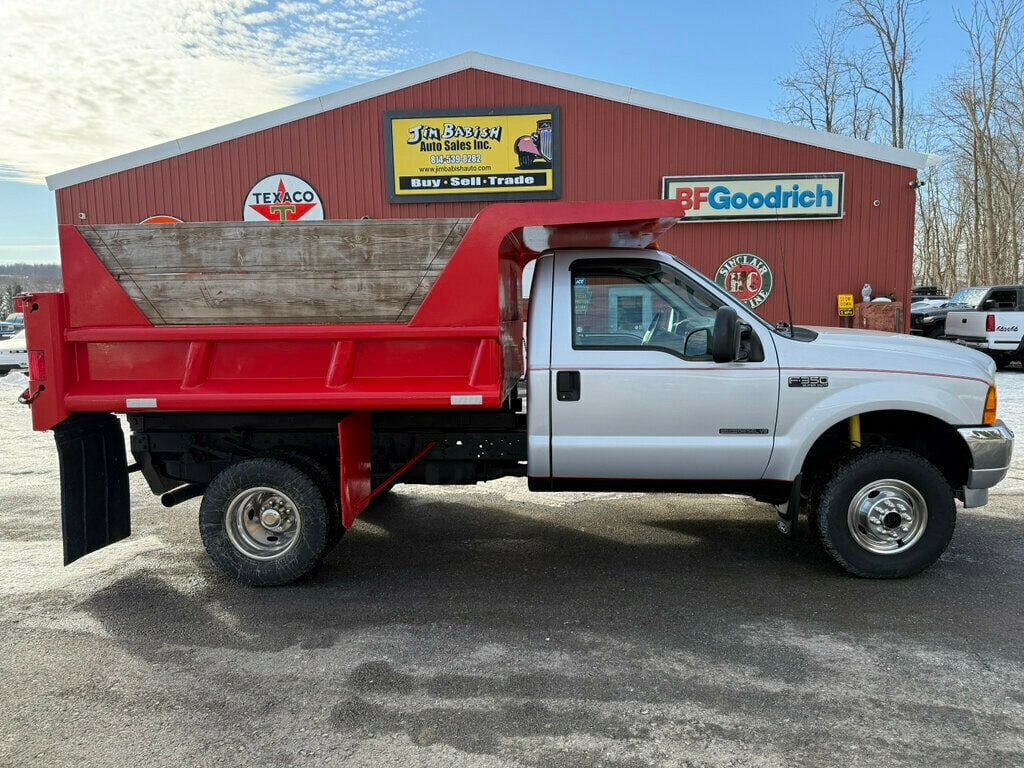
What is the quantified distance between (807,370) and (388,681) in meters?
2.95

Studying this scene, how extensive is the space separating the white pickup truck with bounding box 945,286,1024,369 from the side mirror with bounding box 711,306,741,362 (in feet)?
44.9

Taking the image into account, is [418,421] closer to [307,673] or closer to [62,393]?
[307,673]

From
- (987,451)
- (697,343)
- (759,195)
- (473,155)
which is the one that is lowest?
(987,451)

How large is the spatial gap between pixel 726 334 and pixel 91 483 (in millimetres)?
4038

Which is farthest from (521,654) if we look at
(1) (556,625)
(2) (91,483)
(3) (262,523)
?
(2) (91,483)

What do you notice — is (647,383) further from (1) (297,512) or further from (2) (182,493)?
(2) (182,493)

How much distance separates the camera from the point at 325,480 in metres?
4.51

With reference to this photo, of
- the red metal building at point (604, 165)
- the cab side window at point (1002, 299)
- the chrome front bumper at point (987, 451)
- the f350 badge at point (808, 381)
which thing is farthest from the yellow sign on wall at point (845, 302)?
the f350 badge at point (808, 381)

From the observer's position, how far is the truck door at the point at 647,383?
4.29 m

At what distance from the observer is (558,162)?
1312 cm

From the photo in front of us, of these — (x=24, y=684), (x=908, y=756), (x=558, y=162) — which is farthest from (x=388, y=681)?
(x=558, y=162)

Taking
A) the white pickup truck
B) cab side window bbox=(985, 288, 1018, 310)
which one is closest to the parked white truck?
the white pickup truck

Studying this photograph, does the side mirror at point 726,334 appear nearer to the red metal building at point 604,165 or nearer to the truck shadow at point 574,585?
the truck shadow at point 574,585

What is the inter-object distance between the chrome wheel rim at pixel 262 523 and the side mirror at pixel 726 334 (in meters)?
2.75
